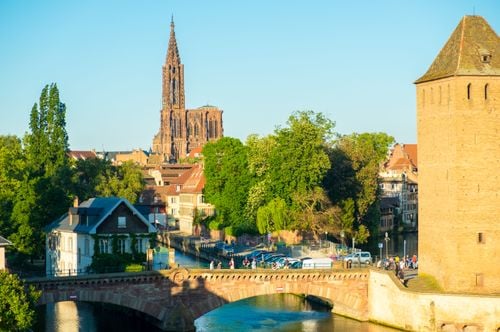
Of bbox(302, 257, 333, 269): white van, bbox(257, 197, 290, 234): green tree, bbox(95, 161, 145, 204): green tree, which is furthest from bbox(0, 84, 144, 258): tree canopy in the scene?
bbox(302, 257, 333, 269): white van

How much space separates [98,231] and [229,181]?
37.3 meters

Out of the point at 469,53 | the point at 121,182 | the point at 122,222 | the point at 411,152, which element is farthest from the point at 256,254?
the point at 411,152

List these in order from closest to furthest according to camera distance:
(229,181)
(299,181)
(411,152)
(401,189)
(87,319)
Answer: (87,319) → (299,181) → (229,181) → (401,189) → (411,152)

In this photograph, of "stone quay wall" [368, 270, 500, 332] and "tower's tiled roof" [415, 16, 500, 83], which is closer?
"stone quay wall" [368, 270, 500, 332]

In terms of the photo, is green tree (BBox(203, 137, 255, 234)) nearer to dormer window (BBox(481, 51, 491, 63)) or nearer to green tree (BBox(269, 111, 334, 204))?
green tree (BBox(269, 111, 334, 204))

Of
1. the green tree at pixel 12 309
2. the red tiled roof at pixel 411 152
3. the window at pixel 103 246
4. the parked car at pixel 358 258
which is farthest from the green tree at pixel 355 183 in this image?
the red tiled roof at pixel 411 152

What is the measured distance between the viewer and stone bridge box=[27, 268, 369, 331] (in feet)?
172

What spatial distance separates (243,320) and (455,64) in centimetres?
1986

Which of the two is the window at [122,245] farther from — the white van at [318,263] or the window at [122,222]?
the white van at [318,263]

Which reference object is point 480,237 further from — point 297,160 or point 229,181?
point 229,181

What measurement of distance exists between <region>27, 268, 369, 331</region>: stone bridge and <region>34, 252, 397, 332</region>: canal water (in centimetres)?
169

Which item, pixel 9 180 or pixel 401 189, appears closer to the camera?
pixel 9 180

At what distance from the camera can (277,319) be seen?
61188mm

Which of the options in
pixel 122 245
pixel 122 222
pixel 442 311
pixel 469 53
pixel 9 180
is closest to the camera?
pixel 442 311
